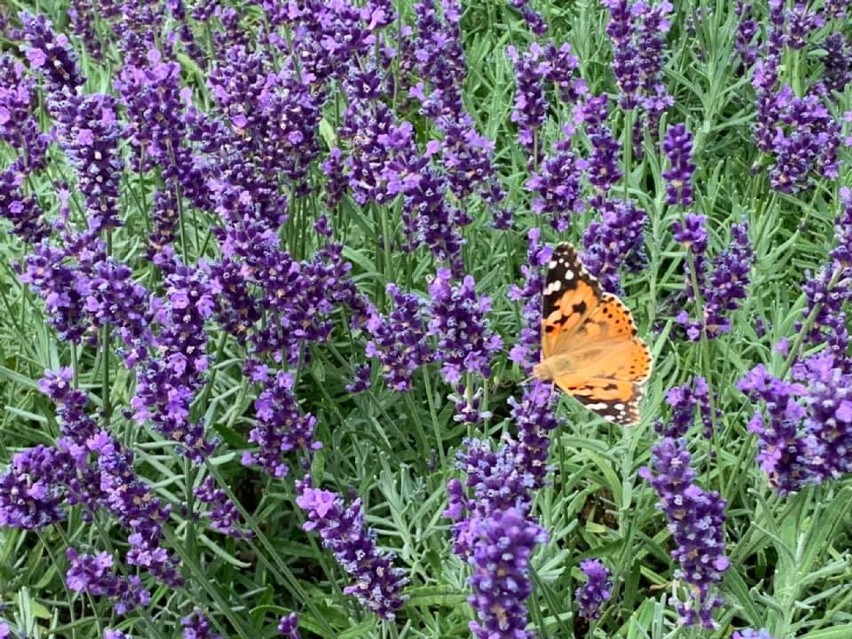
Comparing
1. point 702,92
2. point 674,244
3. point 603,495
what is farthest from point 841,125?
point 603,495

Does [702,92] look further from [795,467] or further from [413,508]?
[795,467]

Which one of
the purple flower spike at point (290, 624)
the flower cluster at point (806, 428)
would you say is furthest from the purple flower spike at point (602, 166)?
the purple flower spike at point (290, 624)

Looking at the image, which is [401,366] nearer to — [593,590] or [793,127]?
[593,590]

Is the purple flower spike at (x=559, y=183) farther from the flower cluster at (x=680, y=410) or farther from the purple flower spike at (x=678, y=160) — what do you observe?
the flower cluster at (x=680, y=410)

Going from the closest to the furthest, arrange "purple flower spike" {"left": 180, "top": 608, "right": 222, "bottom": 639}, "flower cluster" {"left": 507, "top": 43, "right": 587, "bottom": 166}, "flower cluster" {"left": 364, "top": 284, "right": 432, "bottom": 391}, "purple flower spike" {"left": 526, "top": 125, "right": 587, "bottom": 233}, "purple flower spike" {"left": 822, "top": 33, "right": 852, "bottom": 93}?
1. "purple flower spike" {"left": 180, "top": 608, "right": 222, "bottom": 639}
2. "flower cluster" {"left": 364, "top": 284, "right": 432, "bottom": 391}
3. "purple flower spike" {"left": 526, "top": 125, "right": 587, "bottom": 233}
4. "flower cluster" {"left": 507, "top": 43, "right": 587, "bottom": 166}
5. "purple flower spike" {"left": 822, "top": 33, "right": 852, "bottom": 93}

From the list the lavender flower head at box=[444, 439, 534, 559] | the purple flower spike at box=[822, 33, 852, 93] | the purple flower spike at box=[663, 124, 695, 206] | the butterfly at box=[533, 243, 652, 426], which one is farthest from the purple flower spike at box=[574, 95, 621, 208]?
the purple flower spike at box=[822, 33, 852, 93]

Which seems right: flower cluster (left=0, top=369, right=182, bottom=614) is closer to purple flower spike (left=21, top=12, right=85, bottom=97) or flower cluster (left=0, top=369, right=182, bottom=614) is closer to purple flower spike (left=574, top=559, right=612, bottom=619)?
purple flower spike (left=574, top=559, right=612, bottom=619)
